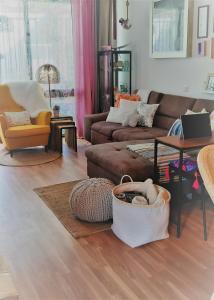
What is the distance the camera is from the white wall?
437cm

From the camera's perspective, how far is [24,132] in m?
4.75

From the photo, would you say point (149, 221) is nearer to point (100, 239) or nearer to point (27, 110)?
point (100, 239)

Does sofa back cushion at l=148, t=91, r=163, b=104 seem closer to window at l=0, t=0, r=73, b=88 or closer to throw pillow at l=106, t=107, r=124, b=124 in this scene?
throw pillow at l=106, t=107, r=124, b=124

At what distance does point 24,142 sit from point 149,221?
9.08 ft

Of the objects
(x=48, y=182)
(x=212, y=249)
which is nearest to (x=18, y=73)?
(x=48, y=182)

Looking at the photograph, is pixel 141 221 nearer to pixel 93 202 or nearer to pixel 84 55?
pixel 93 202

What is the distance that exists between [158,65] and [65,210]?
9.46ft

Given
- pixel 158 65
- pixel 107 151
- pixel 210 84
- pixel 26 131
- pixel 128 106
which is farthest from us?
pixel 158 65

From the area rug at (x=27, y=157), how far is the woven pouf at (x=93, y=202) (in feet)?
5.97

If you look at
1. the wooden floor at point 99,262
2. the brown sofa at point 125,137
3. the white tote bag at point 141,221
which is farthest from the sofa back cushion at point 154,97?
the white tote bag at point 141,221

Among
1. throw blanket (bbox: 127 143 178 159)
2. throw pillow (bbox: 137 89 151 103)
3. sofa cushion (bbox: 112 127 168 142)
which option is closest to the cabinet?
throw pillow (bbox: 137 89 151 103)

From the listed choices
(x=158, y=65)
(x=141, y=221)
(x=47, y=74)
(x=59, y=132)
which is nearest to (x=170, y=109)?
(x=158, y=65)

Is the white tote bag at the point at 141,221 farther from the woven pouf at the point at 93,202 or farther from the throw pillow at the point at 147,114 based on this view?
the throw pillow at the point at 147,114

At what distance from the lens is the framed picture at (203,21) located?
13.6 feet
